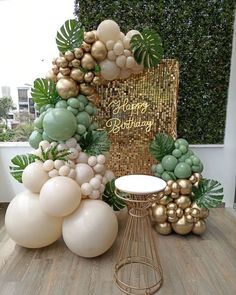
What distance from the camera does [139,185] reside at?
1.63m

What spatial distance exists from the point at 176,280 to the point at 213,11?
8.01 feet

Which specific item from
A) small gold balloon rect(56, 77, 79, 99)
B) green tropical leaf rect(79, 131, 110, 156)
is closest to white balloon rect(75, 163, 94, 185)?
green tropical leaf rect(79, 131, 110, 156)

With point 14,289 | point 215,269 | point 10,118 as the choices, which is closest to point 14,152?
point 10,118

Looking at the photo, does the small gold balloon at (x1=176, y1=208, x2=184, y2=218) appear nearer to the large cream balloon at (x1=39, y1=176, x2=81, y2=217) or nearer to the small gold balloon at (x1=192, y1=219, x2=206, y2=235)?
the small gold balloon at (x1=192, y1=219, x2=206, y2=235)

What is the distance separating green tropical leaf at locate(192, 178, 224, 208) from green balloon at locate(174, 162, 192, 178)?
5.7 inches

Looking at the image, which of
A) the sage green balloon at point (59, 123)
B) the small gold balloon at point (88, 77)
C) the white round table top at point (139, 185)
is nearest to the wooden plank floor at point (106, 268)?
the white round table top at point (139, 185)

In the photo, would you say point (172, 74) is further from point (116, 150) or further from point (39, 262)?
point (39, 262)

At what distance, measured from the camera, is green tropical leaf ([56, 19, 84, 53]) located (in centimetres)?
203

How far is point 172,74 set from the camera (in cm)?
247

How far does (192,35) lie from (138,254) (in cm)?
212

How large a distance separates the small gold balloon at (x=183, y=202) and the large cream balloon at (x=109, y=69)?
47.5 inches

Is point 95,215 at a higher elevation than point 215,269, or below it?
higher

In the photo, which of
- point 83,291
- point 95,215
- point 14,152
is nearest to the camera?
point 83,291

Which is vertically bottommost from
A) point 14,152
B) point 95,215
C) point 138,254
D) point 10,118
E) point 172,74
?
point 138,254
